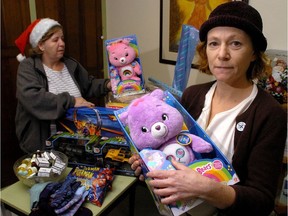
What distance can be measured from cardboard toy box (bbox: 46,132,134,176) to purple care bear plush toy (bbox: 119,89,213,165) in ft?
1.97

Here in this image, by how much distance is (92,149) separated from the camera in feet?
4.70

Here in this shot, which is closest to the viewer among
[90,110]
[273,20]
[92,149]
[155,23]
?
[92,149]

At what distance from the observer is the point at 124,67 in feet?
5.89

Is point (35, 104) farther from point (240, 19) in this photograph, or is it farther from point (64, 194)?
point (240, 19)

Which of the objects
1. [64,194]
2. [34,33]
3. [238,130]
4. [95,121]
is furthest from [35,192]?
[34,33]

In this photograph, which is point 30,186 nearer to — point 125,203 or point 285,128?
point 125,203

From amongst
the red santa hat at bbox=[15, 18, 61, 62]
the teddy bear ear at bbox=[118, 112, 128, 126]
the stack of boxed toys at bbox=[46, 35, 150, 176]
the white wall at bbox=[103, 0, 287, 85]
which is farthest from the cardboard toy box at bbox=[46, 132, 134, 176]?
the white wall at bbox=[103, 0, 287, 85]

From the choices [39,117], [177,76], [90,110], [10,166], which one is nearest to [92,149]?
[90,110]

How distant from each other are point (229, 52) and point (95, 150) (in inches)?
35.0

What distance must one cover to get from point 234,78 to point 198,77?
1.26 m

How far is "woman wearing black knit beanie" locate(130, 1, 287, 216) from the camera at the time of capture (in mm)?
704

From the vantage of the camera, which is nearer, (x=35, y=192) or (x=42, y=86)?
(x=35, y=192)

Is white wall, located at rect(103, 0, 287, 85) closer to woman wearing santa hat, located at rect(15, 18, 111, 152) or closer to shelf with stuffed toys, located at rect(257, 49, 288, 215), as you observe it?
shelf with stuffed toys, located at rect(257, 49, 288, 215)

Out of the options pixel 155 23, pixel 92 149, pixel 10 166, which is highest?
pixel 155 23
